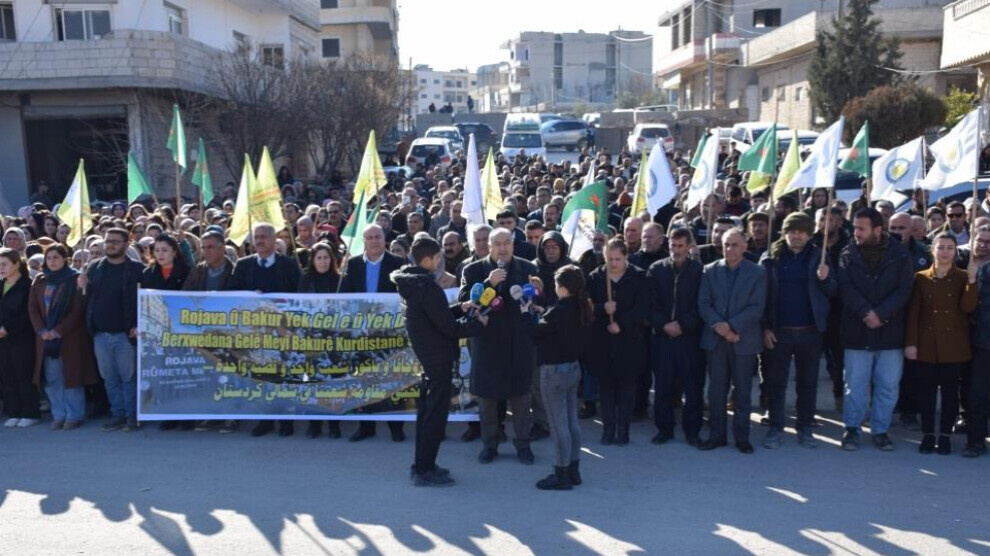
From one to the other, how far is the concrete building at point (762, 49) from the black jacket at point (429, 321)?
32813 mm

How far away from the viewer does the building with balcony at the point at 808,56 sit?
3691 centimetres

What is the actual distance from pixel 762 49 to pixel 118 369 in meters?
45.3

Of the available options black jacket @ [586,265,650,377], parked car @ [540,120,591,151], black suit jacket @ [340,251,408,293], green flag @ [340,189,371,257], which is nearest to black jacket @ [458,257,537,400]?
black jacket @ [586,265,650,377]

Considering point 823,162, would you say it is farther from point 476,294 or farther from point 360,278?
point 360,278

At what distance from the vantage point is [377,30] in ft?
193

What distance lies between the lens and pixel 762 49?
4881 centimetres

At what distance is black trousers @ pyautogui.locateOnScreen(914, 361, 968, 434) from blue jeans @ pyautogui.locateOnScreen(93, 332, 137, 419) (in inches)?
265

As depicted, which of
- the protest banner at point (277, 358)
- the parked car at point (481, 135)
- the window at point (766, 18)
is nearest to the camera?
the protest banner at point (277, 358)

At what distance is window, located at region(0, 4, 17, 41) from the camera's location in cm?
2484

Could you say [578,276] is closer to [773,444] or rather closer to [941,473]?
[773,444]

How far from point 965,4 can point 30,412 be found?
81.7ft

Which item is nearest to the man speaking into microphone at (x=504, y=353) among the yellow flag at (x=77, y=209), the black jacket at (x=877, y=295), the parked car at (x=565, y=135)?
the black jacket at (x=877, y=295)

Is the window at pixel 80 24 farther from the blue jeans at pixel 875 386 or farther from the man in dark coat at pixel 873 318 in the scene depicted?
A: the blue jeans at pixel 875 386

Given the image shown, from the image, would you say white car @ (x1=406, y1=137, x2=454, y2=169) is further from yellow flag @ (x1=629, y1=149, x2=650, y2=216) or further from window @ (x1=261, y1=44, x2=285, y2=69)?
yellow flag @ (x1=629, y1=149, x2=650, y2=216)
